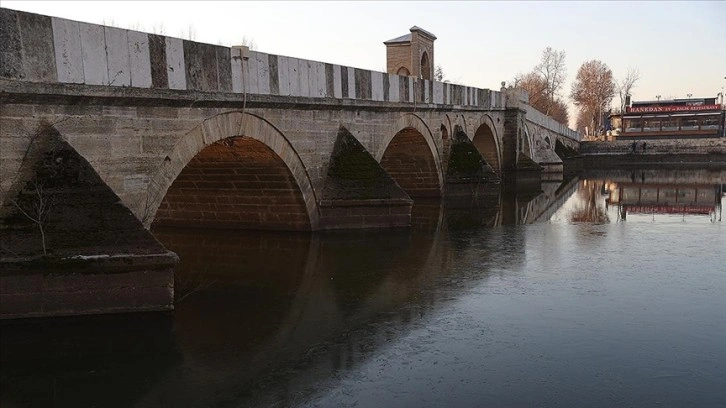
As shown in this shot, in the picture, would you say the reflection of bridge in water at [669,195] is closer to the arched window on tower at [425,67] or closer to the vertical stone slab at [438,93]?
the vertical stone slab at [438,93]

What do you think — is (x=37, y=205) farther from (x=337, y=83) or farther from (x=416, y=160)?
(x=416, y=160)

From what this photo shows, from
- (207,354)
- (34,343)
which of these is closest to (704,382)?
(207,354)

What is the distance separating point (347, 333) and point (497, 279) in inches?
97.6

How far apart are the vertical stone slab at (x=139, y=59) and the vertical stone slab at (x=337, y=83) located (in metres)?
4.09

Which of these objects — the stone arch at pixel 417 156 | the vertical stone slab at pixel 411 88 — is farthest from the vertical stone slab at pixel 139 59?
the stone arch at pixel 417 156

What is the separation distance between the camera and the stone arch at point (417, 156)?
14.6m

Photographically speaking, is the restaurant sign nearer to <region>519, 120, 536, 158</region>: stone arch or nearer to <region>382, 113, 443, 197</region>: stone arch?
<region>519, 120, 536, 158</region>: stone arch

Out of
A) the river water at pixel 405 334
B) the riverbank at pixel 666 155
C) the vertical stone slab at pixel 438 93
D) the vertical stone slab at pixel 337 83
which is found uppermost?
the vertical stone slab at pixel 438 93

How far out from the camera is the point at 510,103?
22.8 meters

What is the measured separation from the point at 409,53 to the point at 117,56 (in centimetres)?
1533

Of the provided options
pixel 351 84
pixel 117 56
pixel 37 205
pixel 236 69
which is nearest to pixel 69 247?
pixel 37 205

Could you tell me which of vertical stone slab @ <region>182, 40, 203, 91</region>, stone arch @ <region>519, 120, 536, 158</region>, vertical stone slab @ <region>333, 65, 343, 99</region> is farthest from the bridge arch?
stone arch @ <region>519, 120, 536, 158</region>

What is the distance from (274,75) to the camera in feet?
28.5

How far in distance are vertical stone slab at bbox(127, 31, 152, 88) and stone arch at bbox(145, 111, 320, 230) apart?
0.88m
